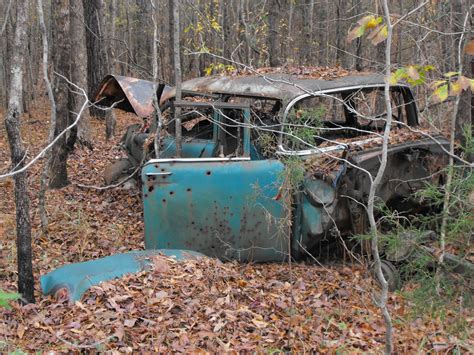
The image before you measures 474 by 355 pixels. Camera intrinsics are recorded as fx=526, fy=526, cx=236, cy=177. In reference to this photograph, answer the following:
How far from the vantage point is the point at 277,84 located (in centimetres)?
537

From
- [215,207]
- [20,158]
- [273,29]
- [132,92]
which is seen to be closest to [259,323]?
[215,207]

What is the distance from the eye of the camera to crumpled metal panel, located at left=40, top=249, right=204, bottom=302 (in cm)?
410

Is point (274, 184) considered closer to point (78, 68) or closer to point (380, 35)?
point (380, 35)

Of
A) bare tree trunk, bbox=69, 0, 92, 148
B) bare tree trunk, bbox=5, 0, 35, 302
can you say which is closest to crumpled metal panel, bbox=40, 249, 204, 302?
bare tree trunk, bbox=5, 0, 35, 302

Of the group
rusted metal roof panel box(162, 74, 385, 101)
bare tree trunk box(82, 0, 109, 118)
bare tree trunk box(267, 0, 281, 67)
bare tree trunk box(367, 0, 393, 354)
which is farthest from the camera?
bare tree trunk box(82, 0, 109, 118)

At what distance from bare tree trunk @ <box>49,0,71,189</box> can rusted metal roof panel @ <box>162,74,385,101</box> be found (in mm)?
2146

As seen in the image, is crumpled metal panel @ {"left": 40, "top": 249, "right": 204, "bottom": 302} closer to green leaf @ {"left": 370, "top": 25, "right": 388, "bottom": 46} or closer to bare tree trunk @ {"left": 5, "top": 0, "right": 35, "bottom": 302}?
bare tree trunk @ {"left": 5, "top": 0, "right": 35, "bottom": 302}

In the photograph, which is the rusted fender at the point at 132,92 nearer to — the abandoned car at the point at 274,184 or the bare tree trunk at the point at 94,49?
the abandoned car at the point at 274,184

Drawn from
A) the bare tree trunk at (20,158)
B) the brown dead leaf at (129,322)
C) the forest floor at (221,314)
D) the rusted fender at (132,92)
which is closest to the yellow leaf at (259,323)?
the forest floor at (221,314)

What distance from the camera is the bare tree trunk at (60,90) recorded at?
7.26 m

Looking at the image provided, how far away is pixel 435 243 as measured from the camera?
402 centimetres

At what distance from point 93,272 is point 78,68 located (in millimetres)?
7065

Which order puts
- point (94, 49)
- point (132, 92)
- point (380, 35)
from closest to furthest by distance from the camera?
1. point (380, 35)
2. point (132, 92)
3. point (94, 49)

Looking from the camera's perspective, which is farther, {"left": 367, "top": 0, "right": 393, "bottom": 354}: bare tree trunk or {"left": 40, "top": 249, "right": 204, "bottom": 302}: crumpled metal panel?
{"left": 40, "top": 249, "right": 204, "bottom": 302}: crumpled metal panel
